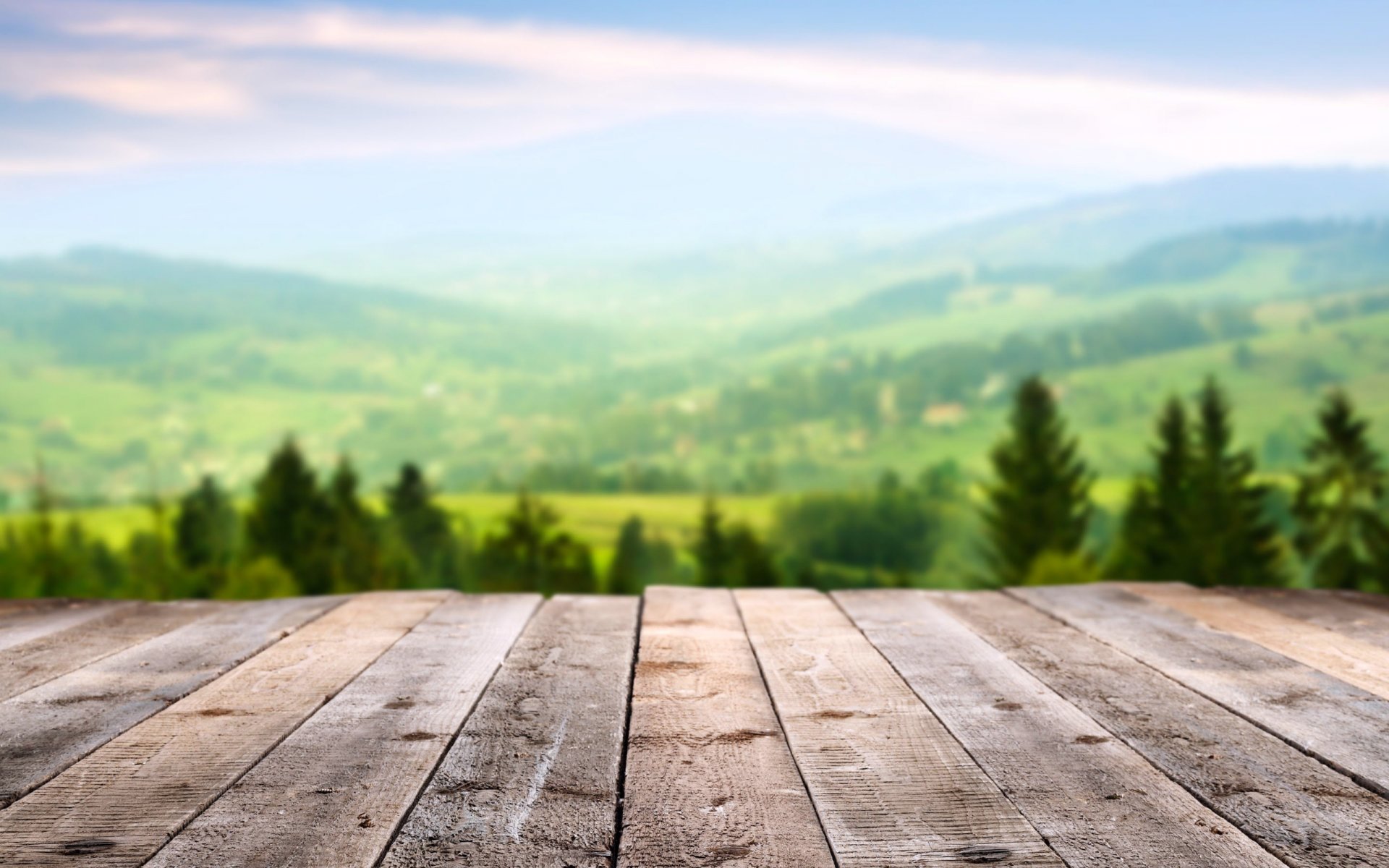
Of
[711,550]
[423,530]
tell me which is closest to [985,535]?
[711,550]

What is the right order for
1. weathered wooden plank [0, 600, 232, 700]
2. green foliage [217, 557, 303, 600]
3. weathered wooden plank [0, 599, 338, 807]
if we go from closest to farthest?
1. weathered wooden plank [0, 599, 338, 807]
2. weathered wooden plank [0, 600, 232, 700]
3. green foliage [217, 557, 303, 600]

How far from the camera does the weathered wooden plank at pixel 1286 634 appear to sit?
235cm

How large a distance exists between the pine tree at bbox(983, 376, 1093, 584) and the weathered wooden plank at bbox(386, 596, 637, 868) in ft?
188

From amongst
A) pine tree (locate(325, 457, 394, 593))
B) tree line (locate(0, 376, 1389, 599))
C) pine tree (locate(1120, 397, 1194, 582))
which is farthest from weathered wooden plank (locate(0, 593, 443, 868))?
pine tree (locate(1120, 397, 1194, 582))

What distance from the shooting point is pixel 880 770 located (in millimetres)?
1648

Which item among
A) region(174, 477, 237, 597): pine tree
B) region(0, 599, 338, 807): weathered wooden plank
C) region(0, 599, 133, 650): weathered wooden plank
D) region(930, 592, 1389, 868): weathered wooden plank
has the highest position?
region(0, 599, 133, 650): weathered wooden plank

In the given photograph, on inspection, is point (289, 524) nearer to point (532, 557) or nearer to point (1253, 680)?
point (532, 557)

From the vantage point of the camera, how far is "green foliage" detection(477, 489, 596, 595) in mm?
51375

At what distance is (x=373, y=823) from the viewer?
4.66ft

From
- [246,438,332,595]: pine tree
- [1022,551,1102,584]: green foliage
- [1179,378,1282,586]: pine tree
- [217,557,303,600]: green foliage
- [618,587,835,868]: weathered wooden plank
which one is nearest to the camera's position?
[618,587,835,868]: weathered wooden plank

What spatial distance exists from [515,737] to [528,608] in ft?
4.29

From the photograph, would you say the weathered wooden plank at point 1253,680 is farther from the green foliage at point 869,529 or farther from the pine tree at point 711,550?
the green foliage at point 869,529

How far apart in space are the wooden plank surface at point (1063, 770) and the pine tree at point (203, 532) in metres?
57.0

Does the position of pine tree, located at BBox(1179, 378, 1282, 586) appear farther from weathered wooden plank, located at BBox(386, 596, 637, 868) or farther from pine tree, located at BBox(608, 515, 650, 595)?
weathered wooden plank, located at BBox(386, 596, 637, 868)
